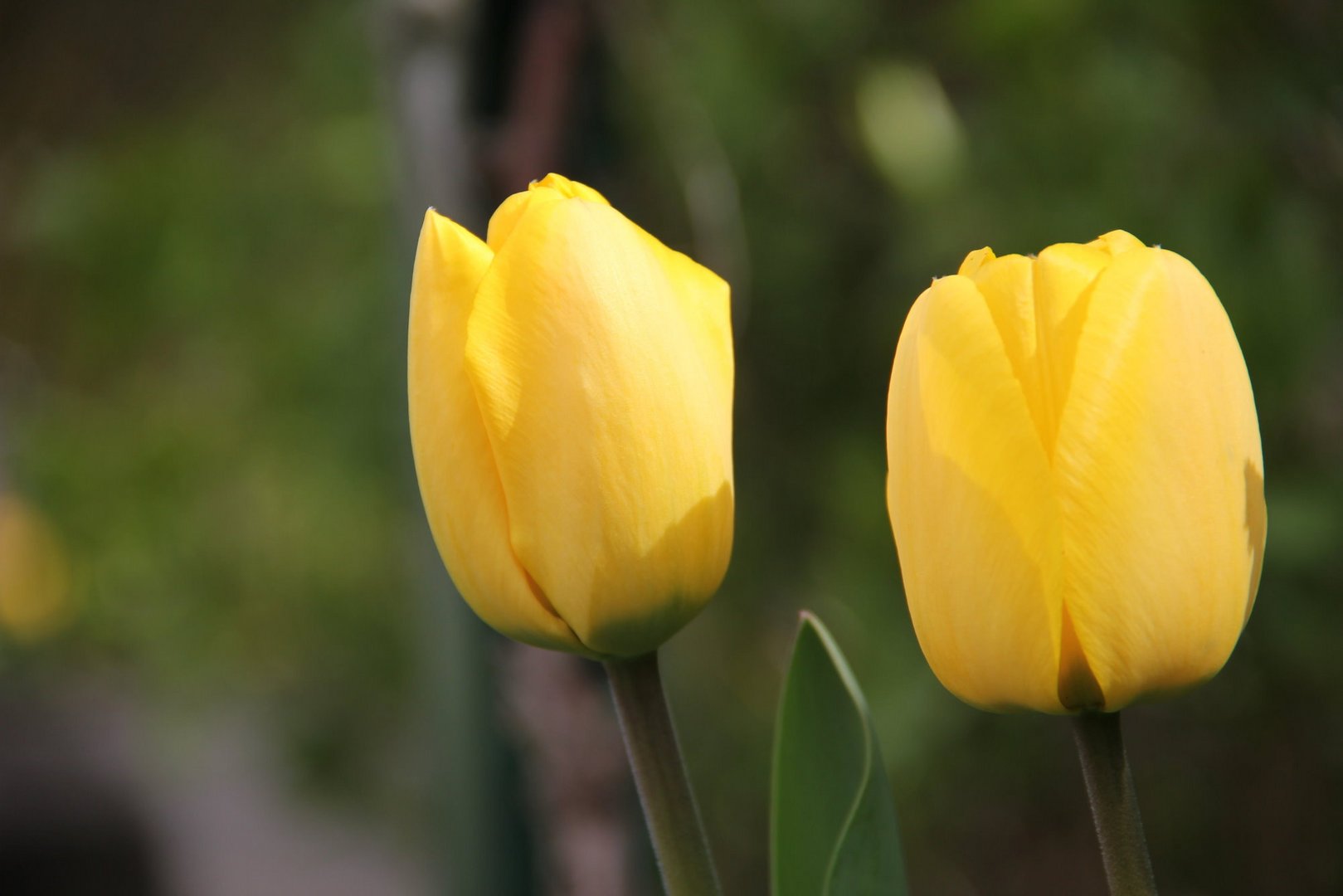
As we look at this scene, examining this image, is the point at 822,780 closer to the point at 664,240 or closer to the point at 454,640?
the point at 454,640

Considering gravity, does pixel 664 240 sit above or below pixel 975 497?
above

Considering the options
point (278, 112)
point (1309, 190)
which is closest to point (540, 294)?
point (1309, 190)

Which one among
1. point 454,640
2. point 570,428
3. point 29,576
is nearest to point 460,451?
point 570,428

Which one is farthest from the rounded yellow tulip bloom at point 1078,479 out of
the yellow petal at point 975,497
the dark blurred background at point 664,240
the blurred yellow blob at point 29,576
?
the blurred yellow blob at point 29,576

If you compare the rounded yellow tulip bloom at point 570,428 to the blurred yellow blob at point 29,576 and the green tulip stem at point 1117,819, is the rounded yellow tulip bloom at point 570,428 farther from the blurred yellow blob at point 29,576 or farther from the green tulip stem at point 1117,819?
the blurred yellow blob at point 29,576

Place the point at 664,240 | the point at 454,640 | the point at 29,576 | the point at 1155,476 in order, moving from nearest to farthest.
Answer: the point at 1155,476 → the point at 454,640 → the point at 664,240 → the point at 29,576

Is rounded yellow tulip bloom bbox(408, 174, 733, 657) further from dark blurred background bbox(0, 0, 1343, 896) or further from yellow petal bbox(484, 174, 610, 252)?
dark blurred background bbox(0, 0, 1343, 896)

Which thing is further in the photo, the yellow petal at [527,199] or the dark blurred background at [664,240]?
the dark blurred background at [664,240]
